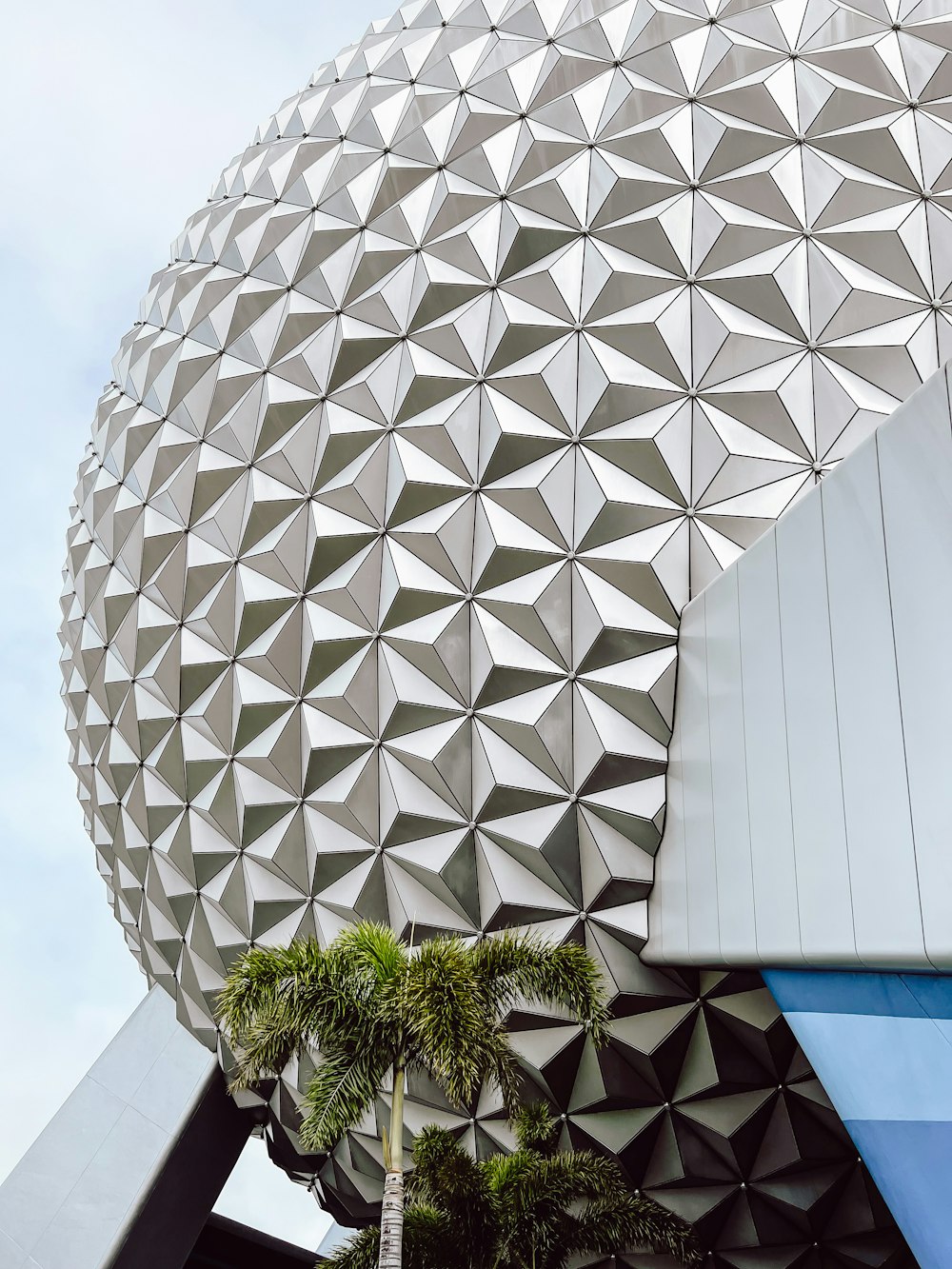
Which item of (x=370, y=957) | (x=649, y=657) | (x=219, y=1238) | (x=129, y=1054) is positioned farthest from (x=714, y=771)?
(x=219, y=1238)

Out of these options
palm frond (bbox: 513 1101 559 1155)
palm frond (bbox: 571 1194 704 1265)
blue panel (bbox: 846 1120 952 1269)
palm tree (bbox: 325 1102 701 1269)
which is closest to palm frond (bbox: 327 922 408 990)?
palm tree (bbox: 325 1102 701 1269)

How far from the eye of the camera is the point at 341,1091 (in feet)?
28.1

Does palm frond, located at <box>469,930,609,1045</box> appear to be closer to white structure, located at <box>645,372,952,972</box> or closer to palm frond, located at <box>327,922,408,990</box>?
palm frond, located at <box>327,922,408,990</box>

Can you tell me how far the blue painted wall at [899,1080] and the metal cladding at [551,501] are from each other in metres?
3.86

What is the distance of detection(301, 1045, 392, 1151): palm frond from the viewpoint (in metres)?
8.40

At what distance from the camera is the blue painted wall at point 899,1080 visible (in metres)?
6.65

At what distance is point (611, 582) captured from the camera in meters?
12.4

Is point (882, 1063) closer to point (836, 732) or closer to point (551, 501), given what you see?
point (836, 732)

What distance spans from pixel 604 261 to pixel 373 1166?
12646 mm

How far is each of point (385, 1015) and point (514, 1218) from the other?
328cm

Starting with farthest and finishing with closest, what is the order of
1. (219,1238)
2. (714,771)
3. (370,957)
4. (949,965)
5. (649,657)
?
1. (219,1238)
2. (649,657)
3. (714,771)
4. (370,957)
5. (949,965)

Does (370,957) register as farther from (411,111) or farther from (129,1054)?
(411,111)

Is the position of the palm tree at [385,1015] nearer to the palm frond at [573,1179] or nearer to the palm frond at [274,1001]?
the palm frond at [274,1001]

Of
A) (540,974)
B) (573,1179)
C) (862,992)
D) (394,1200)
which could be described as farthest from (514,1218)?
(862,992)
